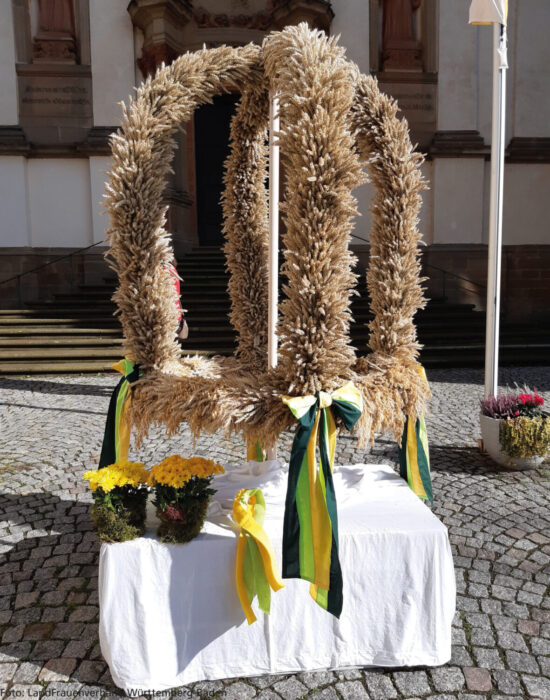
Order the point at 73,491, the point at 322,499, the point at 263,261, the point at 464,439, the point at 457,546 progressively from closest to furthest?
the point at 322,499
the point at 263,261
the point at 457,546
the point at 73,491
the point at 464,439

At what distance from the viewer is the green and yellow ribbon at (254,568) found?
2172mm

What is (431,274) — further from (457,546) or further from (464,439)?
(457,546)

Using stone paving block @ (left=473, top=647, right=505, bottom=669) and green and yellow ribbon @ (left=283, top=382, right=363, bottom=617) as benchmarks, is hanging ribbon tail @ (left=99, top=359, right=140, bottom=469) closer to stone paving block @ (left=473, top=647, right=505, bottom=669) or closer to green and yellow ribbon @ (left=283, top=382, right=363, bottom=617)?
green and yellow ribbon @ (left=283, top=382, right=363, bottom=617)

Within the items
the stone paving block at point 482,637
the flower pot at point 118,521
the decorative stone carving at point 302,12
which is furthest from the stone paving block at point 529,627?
the decorative stone carving at point 302,12

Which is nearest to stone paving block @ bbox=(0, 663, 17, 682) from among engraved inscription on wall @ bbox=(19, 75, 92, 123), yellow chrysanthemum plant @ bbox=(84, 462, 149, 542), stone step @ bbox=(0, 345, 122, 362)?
yellow chrysanthemum plant @ bbox=(84, 462, 149, 542)

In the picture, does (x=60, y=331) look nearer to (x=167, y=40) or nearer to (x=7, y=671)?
(x=167, y=40)

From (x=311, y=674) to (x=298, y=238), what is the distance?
Answer: 1697 mm

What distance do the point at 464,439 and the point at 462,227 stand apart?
758cm

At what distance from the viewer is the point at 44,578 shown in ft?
10.1

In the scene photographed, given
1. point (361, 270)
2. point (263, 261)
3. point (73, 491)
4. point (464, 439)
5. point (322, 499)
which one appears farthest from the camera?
point (361, 270)

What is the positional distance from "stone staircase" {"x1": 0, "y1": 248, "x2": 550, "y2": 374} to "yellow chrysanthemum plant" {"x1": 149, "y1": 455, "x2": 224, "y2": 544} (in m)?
6.54

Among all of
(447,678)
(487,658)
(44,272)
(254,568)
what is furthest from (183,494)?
(44,272)

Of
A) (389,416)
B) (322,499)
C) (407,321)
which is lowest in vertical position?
(322,499)

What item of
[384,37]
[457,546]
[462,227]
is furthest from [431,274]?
[457,546]
